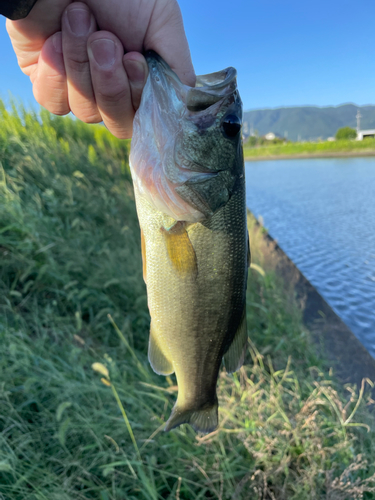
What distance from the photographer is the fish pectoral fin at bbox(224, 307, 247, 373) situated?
1348 millimetres

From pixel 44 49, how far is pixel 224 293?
130 cm

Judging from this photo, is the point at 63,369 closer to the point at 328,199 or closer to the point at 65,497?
the point at 65,497

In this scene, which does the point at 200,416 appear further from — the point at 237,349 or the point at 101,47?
the point at 101,47

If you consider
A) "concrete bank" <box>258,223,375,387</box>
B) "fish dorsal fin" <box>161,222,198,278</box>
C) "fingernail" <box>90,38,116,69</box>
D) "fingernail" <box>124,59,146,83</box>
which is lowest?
"concrete bank" <box>258,223,375,387</box>

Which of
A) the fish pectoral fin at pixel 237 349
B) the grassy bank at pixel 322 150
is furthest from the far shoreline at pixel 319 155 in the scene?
the fish pectoral fin at pixel 237 349

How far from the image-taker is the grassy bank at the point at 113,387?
1833 millimetres

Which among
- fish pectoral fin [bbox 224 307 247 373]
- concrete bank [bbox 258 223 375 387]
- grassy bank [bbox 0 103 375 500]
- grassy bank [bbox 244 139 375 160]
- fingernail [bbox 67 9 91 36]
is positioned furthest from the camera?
grassy bank [bbox 244 139 375 160]

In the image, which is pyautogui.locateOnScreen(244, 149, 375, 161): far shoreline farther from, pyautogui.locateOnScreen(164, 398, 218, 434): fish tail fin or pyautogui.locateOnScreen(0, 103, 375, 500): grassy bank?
pyautogui.locateOnScreen(164, 398, 218, 434): fish tail fin

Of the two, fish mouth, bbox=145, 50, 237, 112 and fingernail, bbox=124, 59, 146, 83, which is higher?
fingernail, bbox=124, 59, 146, 83

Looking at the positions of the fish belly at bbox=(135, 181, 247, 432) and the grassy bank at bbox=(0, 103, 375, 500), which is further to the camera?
the grassy bank at bbox=(0, 103, 375, 500)

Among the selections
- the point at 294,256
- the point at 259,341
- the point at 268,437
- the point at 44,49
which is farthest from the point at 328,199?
the point at 44,49

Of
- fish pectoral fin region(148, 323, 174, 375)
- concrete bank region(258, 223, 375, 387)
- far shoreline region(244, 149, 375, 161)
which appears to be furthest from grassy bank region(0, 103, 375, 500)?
far shoreline region(244, 149, 375, 161)

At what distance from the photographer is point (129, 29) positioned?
1.20 meters

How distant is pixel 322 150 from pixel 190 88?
45068mm
